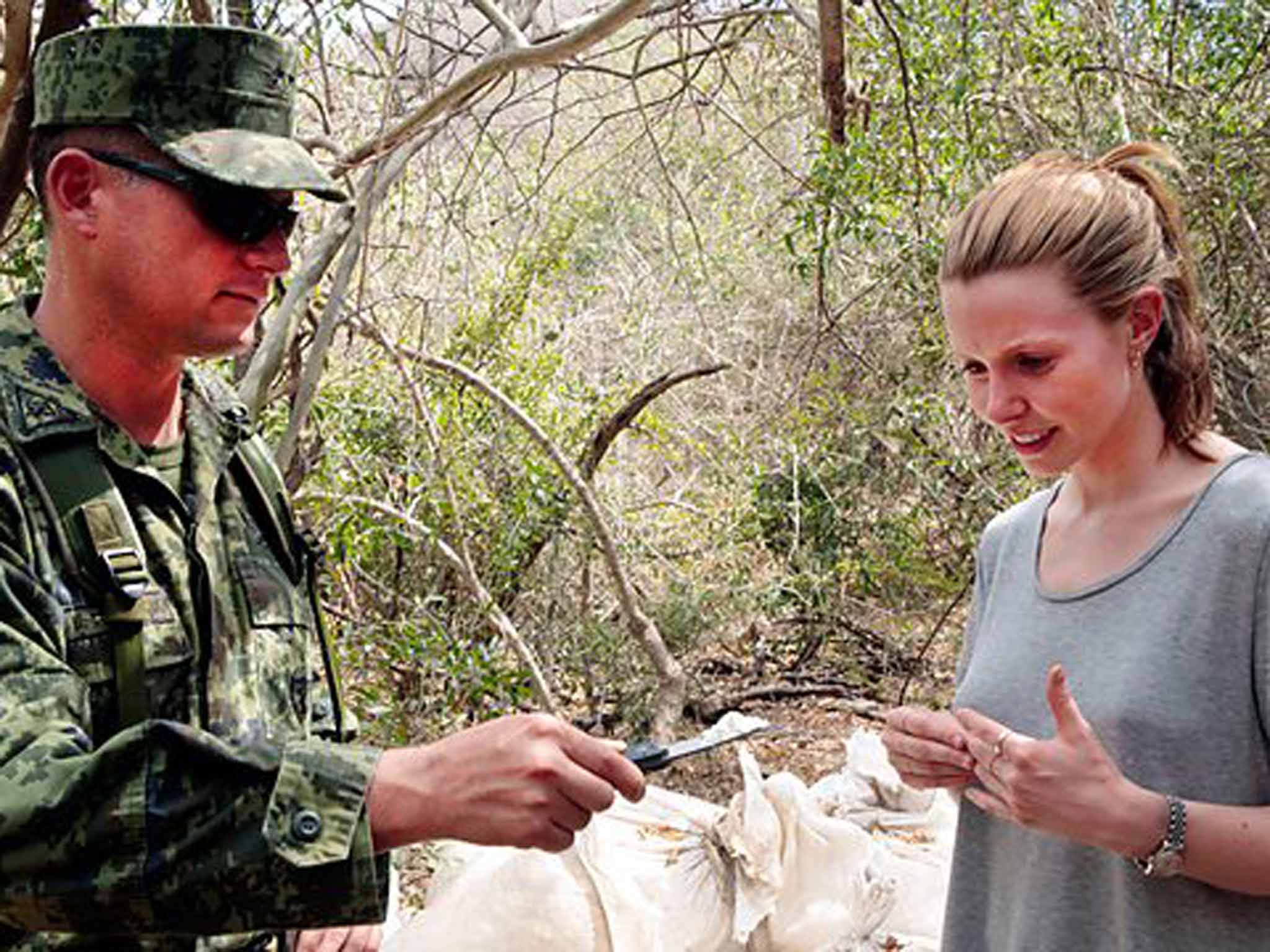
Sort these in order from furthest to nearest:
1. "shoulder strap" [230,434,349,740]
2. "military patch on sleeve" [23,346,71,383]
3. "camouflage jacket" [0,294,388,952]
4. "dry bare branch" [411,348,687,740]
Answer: "dry bare branch" [411,348,687,740], "shoulder strap" [230,434,349,740], "military patch on sleeve" [23,346,71,383], "camouflage jacket" [0,294,388,952]

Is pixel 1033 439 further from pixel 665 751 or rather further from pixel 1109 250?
Answer: pixel 665 751

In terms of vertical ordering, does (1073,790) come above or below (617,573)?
below

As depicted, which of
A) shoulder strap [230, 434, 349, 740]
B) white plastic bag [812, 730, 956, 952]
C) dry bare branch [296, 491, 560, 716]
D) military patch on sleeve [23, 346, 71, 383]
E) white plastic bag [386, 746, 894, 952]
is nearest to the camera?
military patch on sleeve [23, 346, 71, 383]

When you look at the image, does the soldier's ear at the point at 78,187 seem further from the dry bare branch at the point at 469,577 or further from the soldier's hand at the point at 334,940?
the dry bare branch at the point at 469,577

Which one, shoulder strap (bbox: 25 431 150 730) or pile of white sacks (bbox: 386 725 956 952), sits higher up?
shoulder strap (bbox: 25 431 150 730)

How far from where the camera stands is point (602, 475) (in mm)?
5777

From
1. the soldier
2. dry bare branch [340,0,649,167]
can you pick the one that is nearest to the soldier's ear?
the soldier

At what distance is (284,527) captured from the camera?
1.73 meters

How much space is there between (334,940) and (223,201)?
892 mm

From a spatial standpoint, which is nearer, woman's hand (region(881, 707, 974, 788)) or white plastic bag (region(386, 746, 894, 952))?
woman's hand (region(881, 707, 974, 788))

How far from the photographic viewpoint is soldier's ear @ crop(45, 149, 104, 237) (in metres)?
1.50

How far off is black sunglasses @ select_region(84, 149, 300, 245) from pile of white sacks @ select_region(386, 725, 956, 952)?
1.16 m

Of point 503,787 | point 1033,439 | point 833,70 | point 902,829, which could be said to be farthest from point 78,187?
point 833,70

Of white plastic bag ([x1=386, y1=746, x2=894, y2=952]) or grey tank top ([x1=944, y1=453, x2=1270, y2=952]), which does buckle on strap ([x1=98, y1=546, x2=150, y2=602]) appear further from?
white plastic bag ([x1=386, y1=746, x2=894, y2=952])
